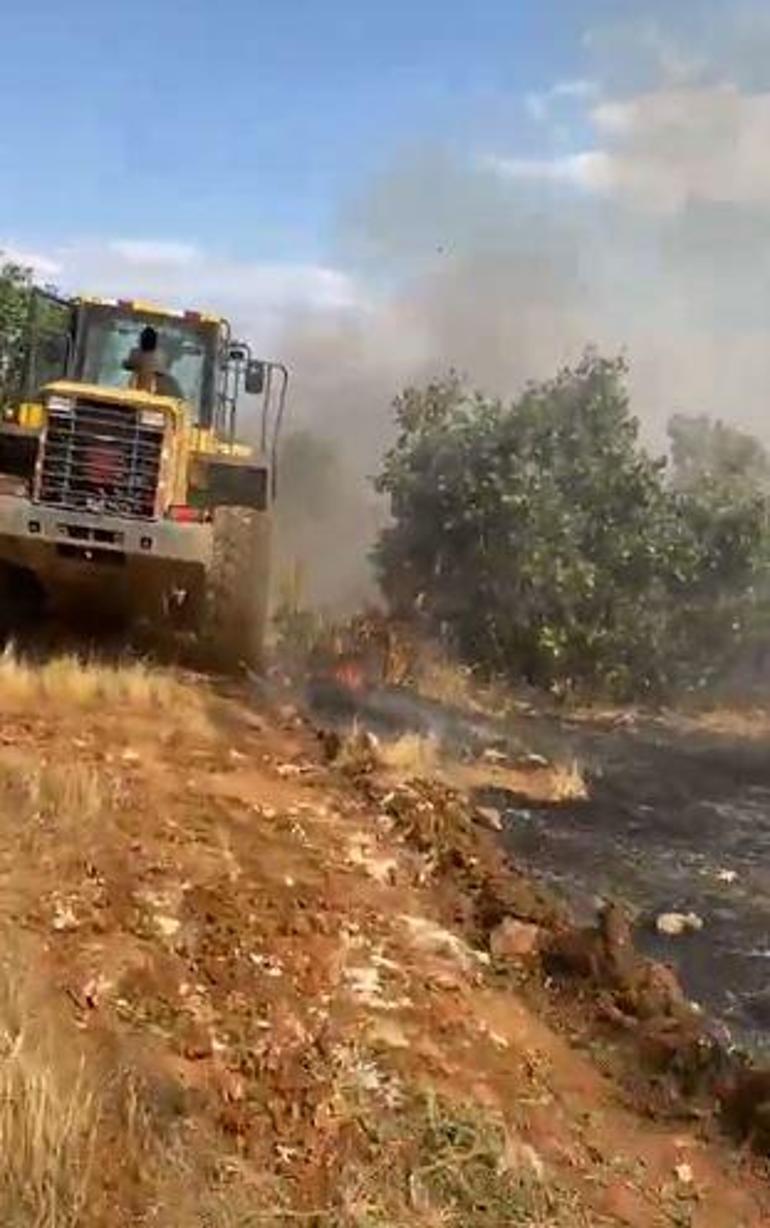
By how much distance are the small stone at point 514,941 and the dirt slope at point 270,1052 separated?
0.17 meters

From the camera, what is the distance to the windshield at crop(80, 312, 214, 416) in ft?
39.8

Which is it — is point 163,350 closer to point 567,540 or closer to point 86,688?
point 86,688

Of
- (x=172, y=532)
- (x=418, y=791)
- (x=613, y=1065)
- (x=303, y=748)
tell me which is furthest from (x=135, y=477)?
(x=613, y=1065)

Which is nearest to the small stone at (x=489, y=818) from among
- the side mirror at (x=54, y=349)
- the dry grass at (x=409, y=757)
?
the dry grass at (x=409, y=757)

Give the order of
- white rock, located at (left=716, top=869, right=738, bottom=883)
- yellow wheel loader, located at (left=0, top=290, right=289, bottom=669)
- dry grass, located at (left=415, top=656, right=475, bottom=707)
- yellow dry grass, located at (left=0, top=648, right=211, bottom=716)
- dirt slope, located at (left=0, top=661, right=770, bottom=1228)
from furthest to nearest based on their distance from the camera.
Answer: dry grass, located at (left=415, top=656, right=475, bottom=707) < yellow wheel loader, located at (left=0, top=290, right=289, bottom=669) < yellow dry grass, located at (left=0, top=648, right=211, bottom=716) < white rock, located at (left=716, top=869, right=738, bottom=883) < dirt slope, located at (left=0, top=661, right=770, bottom=1228)

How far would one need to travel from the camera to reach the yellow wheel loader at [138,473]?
35.2 ft

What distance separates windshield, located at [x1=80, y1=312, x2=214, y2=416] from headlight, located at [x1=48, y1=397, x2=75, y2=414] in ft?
3.86

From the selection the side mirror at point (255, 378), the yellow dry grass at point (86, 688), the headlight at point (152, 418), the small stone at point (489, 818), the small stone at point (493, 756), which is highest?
the side mirror at point (255, 378)

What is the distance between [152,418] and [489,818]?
3825mm

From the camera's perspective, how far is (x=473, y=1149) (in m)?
4.12

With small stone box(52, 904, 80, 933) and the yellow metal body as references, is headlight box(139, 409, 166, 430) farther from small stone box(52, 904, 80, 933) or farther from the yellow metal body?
small stone box(52, 904, 80, 933)

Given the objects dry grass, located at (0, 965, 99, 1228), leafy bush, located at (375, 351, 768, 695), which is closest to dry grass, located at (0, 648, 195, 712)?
dry grass, located at (0, 965, 99, 1228)

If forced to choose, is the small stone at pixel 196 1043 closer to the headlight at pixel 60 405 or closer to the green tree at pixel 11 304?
the headlight at pixel 60 405

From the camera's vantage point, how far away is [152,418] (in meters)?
11.0
